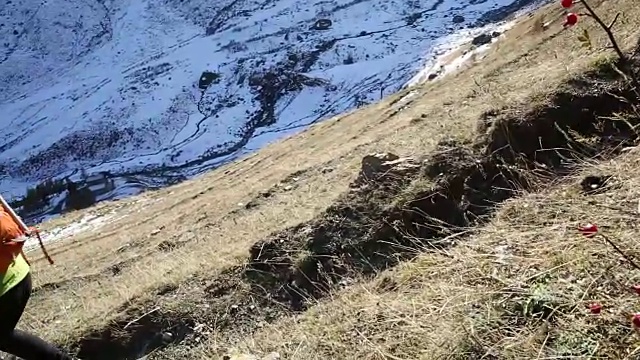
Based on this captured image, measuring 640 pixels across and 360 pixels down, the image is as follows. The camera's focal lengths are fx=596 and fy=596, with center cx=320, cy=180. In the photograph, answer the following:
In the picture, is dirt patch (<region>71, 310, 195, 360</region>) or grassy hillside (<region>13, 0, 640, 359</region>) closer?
grassy hillside (<region>13, 0, 640, 359</region>)

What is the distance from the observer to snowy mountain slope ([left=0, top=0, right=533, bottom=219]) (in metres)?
38.8

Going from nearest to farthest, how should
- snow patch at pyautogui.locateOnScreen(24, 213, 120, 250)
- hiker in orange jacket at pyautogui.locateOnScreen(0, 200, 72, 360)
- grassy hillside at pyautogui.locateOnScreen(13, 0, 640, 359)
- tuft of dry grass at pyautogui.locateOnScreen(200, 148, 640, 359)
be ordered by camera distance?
tuft of dry grass at pyautogui.locateOnScreen(200, 148, 640, 359)
grassy hillside at pyautogui.locateOnScreen(13, 0, 640, 359)
hiker in orange jacket at pyautogui.locateOnScreen(0, 200, 72, 360)
snow patch at pyautogui.locateOnScreen(24, 213, 120, 250)

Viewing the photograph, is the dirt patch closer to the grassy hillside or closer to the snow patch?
the grassy hillside

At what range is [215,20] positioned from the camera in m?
53.9

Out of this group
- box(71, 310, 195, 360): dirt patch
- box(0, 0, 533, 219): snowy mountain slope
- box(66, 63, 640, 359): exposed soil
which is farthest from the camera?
box(0, 0, 533, 219): snowy mountain slope

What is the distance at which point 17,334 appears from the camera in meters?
3.25

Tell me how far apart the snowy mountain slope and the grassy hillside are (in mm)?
30051

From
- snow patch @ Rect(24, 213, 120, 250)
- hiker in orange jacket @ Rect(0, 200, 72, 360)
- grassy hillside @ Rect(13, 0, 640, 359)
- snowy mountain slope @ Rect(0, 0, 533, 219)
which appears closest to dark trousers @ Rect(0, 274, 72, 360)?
hiker in orange jacket @ Rect(0, 200, 72, 360)

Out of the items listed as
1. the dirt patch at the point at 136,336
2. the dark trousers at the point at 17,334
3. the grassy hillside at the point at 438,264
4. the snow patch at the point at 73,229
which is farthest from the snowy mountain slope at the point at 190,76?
the dark trousers at the point at 17,334

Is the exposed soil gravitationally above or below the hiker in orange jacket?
below

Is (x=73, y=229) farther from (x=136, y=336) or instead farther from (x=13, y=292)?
(x=13, y=292)

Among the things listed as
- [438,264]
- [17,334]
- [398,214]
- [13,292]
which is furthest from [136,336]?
[438,264]

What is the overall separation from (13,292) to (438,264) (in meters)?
2.22

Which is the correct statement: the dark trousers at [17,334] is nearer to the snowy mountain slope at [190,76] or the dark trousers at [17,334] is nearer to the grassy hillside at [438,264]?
the grassy hillside at [438,264]
